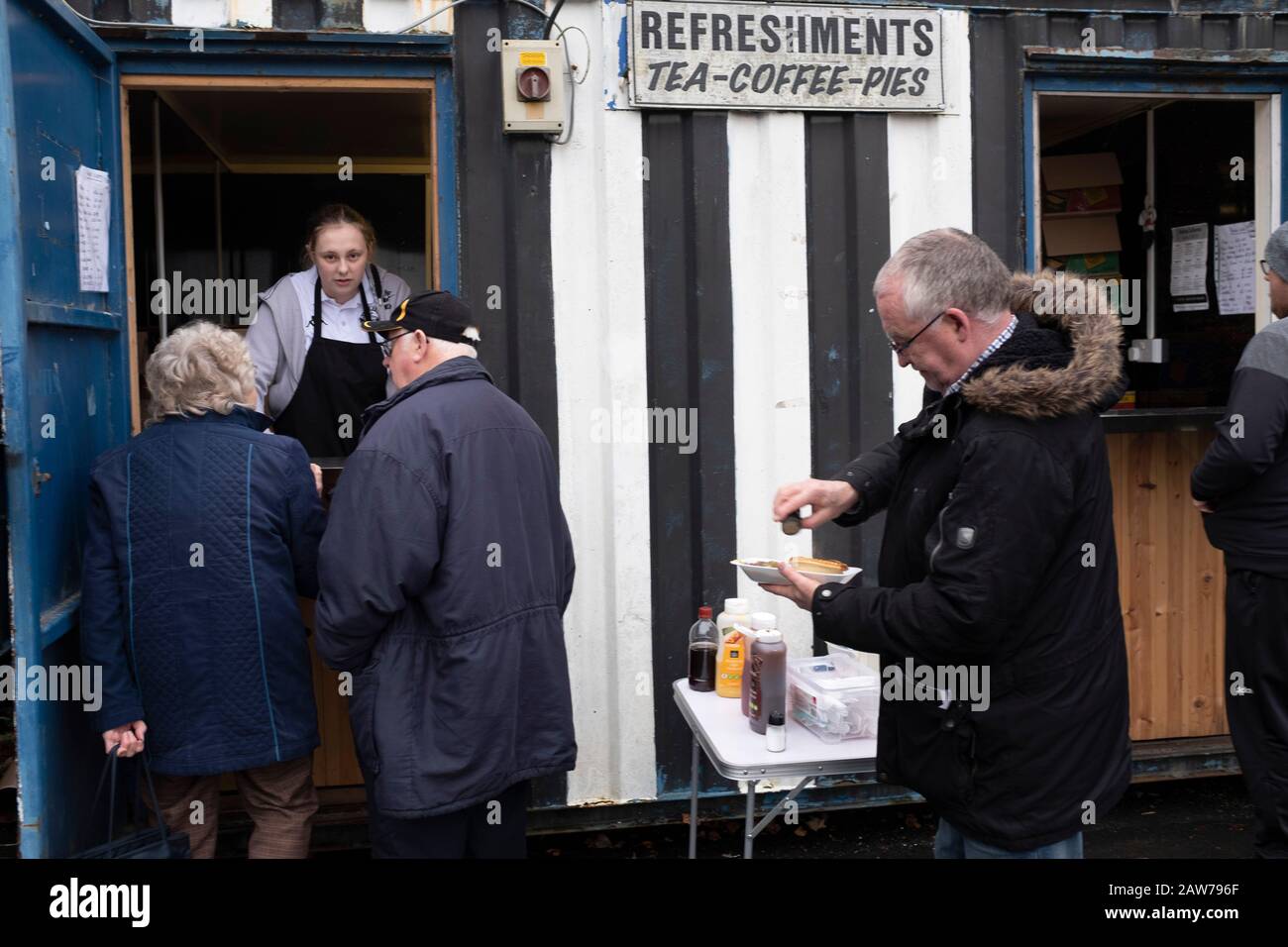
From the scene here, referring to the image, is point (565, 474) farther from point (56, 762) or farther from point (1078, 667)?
point (1078, 667)

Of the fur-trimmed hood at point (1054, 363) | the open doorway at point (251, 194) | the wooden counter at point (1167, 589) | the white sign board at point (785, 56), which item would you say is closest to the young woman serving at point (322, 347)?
the white sign board at point (785, 56)

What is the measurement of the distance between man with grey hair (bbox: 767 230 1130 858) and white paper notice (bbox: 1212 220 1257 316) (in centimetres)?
300

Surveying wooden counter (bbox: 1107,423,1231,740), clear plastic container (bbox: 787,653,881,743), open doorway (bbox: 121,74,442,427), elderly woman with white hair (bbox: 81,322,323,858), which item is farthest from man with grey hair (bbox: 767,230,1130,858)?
open doorway (bbox: 121,74,442,427)

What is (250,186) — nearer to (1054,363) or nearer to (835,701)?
(835,701)

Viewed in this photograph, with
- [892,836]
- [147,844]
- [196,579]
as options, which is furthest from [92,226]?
[892,836]

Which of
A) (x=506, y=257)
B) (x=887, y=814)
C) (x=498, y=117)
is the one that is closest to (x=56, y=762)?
(x=506, y=257)

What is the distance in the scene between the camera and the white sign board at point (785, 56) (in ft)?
12.9

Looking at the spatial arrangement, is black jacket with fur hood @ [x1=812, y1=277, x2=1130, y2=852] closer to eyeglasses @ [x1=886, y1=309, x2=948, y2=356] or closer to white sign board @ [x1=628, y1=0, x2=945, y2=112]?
eyeglasses @ [x1=886, y1=309, x2=948, y2=356]

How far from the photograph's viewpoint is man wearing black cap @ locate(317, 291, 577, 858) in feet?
8.45

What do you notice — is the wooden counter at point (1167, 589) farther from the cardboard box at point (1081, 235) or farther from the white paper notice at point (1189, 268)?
the cardboard box at point (1081, 235)

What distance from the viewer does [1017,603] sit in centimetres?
215

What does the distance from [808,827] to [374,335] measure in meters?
2.62

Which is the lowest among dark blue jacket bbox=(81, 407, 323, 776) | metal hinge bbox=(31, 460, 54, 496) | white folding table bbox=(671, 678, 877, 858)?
white folding table bbox=(671, 678, 877, 858)

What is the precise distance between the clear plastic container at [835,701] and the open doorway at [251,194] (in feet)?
13.1
